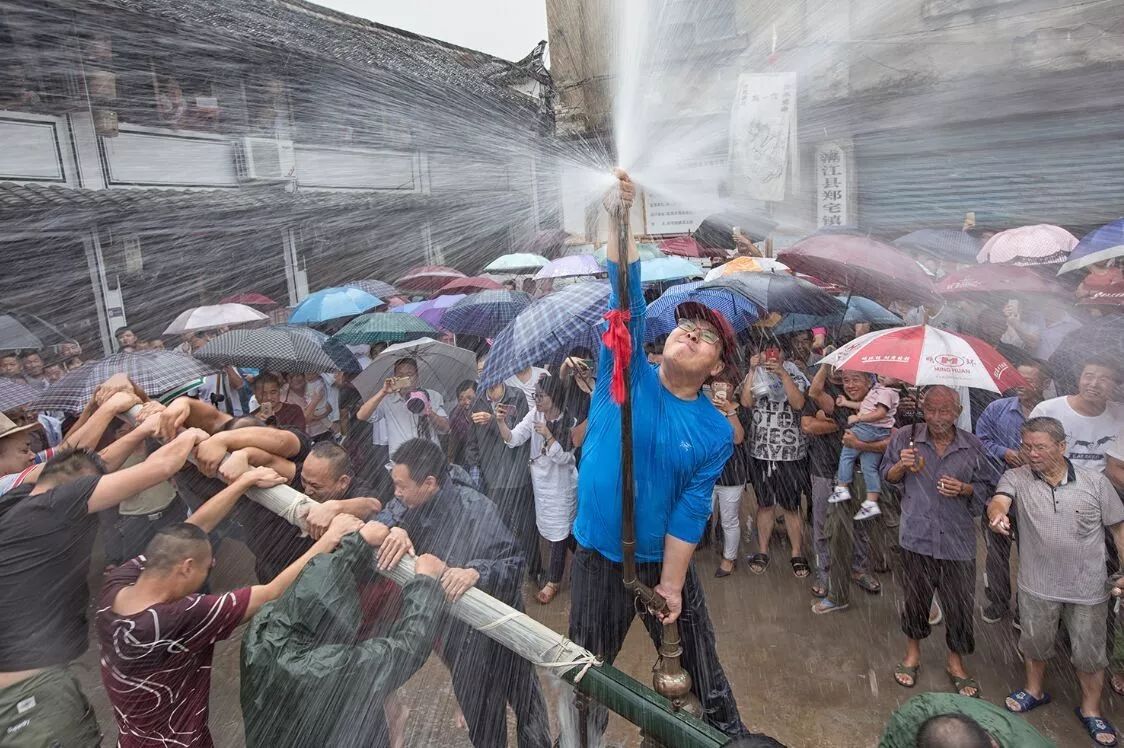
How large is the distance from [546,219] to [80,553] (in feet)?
64.7

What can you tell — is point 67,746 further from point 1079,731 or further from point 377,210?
point 377,210

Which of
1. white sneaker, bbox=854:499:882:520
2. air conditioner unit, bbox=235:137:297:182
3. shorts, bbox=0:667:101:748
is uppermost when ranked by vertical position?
air conditioner unit, bbox=235:137:297:182

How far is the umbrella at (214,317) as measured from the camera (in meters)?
7.61

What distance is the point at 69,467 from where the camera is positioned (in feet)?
9.57

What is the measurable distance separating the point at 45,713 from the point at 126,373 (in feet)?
8.37

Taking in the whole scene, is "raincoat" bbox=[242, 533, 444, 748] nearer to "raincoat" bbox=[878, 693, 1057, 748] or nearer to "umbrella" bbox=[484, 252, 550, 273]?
"raincoat" bbox=[878, 693, 1057, 748]

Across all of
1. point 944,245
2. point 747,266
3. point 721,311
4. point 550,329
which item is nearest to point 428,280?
point 747,266

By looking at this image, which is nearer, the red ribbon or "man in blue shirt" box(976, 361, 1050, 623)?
the red ribbon

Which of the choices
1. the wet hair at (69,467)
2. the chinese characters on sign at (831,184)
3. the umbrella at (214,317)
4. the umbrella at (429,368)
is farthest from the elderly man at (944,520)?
the chinese characters on sign at (831,184)

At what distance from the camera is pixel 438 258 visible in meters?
17.8

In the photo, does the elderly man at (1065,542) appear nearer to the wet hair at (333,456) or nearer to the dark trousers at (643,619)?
the dark trousers at (643,619)

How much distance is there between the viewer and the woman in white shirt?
4.72 meters

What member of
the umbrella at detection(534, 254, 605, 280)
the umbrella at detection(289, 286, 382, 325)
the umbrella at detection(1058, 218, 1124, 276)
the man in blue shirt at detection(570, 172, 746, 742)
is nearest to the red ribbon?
the man in blue shirt at detection(570, 172, 746, 742)

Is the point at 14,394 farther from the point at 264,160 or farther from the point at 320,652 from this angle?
the point at 264,160
